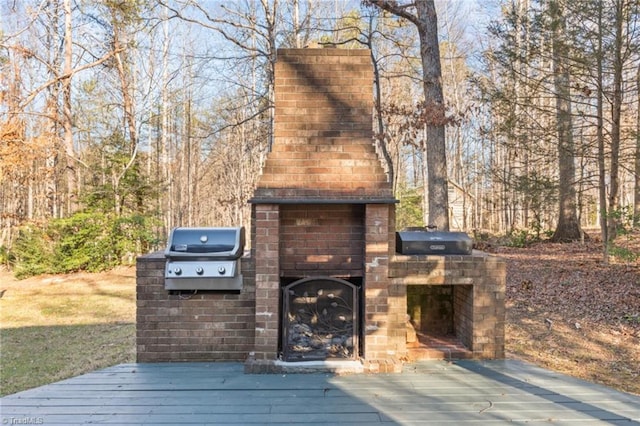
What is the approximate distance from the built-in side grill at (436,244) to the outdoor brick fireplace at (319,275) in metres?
0.11

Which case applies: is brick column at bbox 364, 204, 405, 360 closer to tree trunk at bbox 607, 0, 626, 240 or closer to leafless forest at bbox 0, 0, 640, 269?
leafless forest at bbox 0, 0, 640, 269

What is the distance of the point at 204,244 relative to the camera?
3.47 m

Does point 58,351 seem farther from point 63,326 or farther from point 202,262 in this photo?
point 202,262

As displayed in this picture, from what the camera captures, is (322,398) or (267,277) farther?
(267,277)

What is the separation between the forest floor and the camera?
167 inches

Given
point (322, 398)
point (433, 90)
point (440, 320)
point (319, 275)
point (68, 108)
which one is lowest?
point (322, 398)

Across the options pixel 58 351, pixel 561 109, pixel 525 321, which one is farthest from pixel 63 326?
pixel 561 109

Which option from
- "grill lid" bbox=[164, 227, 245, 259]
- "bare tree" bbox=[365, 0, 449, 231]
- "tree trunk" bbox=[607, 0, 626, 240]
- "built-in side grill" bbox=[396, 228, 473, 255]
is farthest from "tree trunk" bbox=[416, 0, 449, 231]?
"grill lid" bbox=[164, 227, 245, 259]

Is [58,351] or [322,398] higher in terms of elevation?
[322,398]

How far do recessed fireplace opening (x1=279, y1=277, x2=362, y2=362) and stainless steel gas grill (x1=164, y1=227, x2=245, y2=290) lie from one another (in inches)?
19.9

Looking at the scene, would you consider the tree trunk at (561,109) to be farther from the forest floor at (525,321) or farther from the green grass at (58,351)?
the green grass at (58,351)

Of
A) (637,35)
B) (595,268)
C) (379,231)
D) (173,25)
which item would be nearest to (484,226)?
(595,268)

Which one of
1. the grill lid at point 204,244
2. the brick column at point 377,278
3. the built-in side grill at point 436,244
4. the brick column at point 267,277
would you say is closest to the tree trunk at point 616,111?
the built-in side grill at point 436,244

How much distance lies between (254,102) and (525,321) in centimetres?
1060
